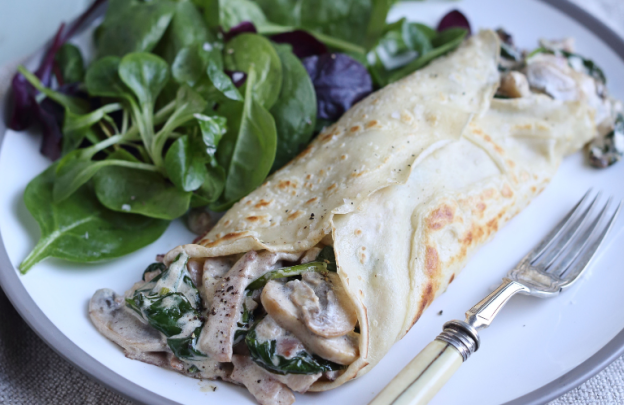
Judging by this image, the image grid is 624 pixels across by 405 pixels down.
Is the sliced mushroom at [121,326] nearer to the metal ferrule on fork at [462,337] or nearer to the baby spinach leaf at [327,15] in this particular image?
the metal ferrule on fork at [462,337]

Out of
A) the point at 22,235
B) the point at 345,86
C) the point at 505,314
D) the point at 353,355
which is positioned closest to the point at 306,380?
the point at 353,355

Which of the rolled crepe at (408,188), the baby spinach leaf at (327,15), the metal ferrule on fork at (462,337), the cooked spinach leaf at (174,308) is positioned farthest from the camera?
the baby spinach leaf at (327,15)

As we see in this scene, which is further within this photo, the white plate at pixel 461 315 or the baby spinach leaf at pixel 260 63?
the baby spinach leaf at pixel 260 63

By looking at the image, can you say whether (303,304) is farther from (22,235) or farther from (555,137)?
(555,137)

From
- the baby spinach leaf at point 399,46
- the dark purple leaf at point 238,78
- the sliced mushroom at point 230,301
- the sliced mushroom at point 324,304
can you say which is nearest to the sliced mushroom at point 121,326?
the sliced mushroom at point 230,301

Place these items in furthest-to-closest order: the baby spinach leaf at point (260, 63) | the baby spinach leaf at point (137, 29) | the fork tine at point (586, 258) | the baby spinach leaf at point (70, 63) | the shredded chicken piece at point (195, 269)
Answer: the baby spinach leaf at point (70, 63) < the baby spinach leaf at point (137, 29) < the baby spinach leaf at point (260, 63) < the fork tine at point (586, 258) < the shredded chicken piece at point (195, 269)

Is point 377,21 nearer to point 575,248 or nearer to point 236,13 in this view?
point 236,13

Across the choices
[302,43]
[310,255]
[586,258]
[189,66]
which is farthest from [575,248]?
[189,66]
